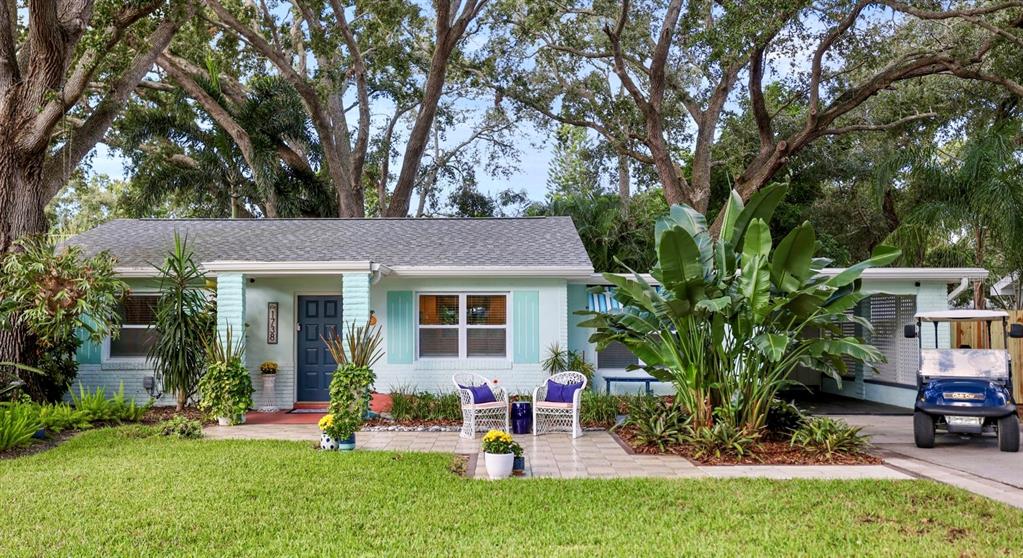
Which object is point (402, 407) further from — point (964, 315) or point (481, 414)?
point (964, 315)

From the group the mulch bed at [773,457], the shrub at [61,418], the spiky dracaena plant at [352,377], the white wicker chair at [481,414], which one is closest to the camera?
the mulch bed at [773,457]

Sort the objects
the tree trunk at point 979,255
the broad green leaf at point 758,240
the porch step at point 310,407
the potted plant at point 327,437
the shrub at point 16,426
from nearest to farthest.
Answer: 1. the broad green leaf at point 758,240
2. the shrub at point 16,426
3. the potted plant at point 327,437
4. the porch step at point 310,407
5. the tree trunk at point 979,255

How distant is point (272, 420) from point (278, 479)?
5121 mm

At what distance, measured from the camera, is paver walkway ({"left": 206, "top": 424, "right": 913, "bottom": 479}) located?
774cm

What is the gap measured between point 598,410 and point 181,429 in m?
6.32

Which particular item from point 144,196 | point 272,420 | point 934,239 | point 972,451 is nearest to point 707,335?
point 972,451

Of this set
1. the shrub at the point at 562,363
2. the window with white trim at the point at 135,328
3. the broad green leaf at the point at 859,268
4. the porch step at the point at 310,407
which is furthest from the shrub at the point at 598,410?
the window with white trim at the point at 135,328

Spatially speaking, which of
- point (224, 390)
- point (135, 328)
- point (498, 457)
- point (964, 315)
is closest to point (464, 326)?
point (224, 390)

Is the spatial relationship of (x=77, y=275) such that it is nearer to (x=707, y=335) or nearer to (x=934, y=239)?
(x=707, y=335)

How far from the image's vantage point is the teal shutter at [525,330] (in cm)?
1291

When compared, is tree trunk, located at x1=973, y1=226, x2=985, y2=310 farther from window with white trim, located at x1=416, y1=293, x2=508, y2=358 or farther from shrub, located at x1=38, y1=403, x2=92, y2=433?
shrub, located at x1=38, y1=403, x2=92, y2=433

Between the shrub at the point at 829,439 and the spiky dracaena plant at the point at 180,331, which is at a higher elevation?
the spiky dracaena plant at the point at 180,331

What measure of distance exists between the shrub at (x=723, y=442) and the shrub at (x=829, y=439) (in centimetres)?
67

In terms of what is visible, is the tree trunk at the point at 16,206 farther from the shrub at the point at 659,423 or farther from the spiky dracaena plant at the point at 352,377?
the shrub at the point at 659,423
